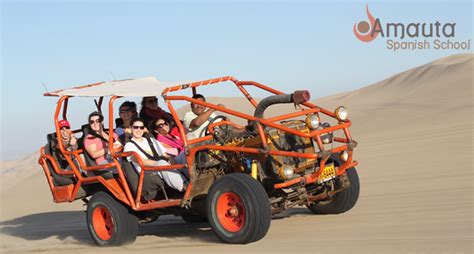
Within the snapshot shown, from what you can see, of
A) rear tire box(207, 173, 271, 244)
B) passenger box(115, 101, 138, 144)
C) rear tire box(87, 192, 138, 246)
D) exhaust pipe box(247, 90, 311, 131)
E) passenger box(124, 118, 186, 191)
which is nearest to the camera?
rear tire box(207, 173, 271, 244)

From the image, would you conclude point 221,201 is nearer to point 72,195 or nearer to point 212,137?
point 212,137

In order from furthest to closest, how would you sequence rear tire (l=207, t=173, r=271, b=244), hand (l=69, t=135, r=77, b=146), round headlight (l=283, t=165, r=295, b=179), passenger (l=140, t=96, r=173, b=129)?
passenger (l=140, t=96, r=173, b=129), hand (l=69, t=135, r=77, b=146), round headlight (l=283, t=165, r=295, b=179), rear tire (l=207, t=173, r=271, b=244)

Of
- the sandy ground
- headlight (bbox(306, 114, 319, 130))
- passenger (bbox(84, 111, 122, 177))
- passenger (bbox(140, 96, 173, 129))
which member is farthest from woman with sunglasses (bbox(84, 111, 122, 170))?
headlight (bbox(306, 114, 319, 130))

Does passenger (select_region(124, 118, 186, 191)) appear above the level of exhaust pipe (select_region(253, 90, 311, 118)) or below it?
below

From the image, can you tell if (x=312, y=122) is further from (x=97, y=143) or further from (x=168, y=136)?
(x=97, y=143)

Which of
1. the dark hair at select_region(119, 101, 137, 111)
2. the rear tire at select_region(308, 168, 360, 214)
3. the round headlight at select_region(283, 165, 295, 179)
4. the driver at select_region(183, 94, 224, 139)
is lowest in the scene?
the rear tire at select_region(308, 168, 360, 214)

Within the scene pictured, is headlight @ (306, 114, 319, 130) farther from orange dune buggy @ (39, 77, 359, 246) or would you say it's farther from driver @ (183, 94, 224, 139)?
driver @ (183, 94, 224, 139)

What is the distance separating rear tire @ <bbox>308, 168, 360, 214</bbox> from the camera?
8742 mm

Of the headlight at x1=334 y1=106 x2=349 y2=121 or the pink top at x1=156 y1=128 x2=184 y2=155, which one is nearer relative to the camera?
the headlight at x1=334 y1=106 x2=349 y2=121

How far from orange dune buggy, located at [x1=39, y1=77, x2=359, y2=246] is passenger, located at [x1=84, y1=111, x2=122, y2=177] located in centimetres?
15

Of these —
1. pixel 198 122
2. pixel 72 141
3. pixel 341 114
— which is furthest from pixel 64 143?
pixel 341 114

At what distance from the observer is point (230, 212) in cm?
752

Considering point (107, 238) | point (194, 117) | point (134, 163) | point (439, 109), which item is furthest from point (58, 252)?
point (439, 109)

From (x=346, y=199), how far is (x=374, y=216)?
0.37m
